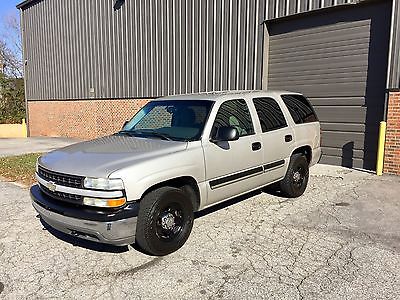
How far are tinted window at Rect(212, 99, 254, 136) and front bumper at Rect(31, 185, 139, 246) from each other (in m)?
1.72

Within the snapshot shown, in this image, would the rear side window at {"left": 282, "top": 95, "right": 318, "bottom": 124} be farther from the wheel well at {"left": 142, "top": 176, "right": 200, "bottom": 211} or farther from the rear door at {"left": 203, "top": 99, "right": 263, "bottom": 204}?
the wheel well at {"left": 142, "top": 176, "right": 200, "bottom": 211}

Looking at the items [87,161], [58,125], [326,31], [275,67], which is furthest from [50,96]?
[87,161]

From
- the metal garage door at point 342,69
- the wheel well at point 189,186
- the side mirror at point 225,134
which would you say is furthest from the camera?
the metal garage door at point 342,69

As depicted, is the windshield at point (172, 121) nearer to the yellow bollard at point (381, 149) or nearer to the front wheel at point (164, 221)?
the front wheel at point (164, 221)

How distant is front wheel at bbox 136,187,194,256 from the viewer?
364 cm

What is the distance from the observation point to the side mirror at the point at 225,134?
431 cm

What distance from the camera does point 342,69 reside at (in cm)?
893

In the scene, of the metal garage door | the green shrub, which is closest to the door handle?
the metal garage door

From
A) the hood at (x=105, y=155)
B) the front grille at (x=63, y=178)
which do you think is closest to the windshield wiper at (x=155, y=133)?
the hood at (x=105, y=155)

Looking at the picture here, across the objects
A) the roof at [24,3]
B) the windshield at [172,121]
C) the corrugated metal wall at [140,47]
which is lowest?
the windshield at [172,121]

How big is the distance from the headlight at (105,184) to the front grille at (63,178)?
0.15 m

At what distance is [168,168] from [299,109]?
344cm

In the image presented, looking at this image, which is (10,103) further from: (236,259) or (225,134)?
(236,259)

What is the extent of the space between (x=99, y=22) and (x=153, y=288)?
15.6 meters
